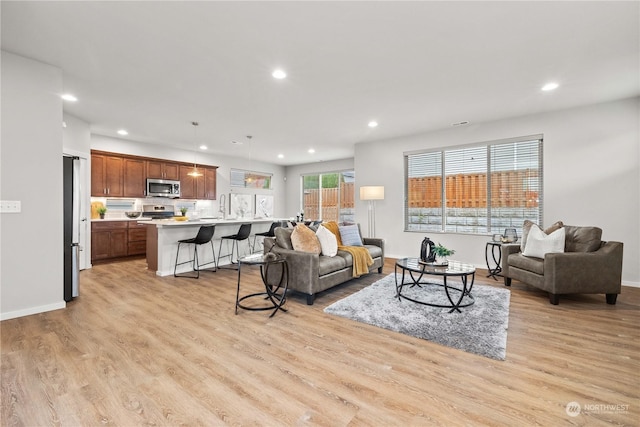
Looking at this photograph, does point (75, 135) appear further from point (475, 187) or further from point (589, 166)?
point (589, 166)

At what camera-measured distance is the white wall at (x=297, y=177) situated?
30.0 ft

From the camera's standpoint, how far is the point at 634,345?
2.35m

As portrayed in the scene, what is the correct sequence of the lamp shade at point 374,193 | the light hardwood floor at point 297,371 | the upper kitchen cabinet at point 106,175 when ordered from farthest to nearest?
the lamp shade at point 374,193, the upper kitchen cabinet at point 106,175, the light hardwood floor at point 297,371

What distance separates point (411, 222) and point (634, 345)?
3.93 metres

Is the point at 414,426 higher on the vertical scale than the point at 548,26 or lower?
lower

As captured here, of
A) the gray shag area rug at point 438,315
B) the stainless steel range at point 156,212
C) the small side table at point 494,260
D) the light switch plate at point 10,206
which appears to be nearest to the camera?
the gray shag area rug at point 438,315

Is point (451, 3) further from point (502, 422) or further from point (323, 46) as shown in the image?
point (502, 422)

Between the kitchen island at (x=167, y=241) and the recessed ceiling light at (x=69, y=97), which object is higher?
the recessed ceiling light at (x=69, y=97)

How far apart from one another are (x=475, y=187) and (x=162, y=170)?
687 cm

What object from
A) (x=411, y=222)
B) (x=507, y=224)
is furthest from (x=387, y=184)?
(x=507, y=224)

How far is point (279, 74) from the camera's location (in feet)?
10.9

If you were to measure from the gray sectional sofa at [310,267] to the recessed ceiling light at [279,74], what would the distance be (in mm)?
1888

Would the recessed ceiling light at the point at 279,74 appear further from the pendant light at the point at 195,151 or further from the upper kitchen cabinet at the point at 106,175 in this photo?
the upper kitchen cabinet at the point at 106,175

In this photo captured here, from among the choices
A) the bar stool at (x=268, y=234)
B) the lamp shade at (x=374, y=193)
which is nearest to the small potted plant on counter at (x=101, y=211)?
the bar stool at (x=268, y=234)
